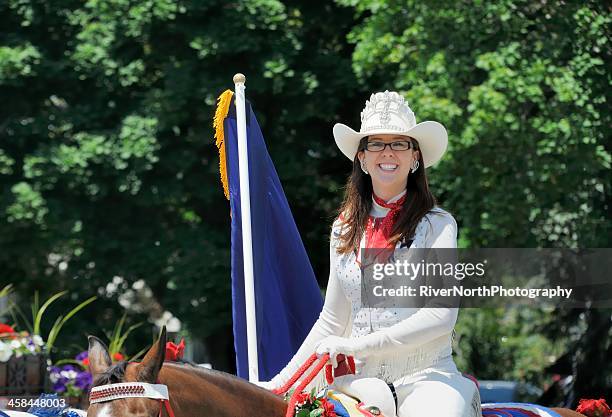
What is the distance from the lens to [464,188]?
1247 centimetres

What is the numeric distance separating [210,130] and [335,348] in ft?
34.7

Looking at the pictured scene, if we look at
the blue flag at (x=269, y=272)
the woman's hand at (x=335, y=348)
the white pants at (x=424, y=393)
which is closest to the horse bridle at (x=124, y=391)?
the woman's hand at (x=335, y=348)

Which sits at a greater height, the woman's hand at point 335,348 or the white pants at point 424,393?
the woman's hand at point 335,348

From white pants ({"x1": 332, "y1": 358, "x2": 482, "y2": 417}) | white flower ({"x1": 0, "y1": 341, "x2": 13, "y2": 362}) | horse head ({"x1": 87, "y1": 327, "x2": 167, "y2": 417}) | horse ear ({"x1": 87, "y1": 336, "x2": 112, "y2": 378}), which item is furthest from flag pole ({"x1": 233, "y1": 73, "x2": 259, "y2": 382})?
white flower ({"x1": 0, "y1": 341, "x2": 13, "y2": 362})

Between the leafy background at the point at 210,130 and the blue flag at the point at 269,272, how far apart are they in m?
5.82

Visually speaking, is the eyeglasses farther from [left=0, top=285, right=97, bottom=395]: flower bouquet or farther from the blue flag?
[left=0, top=285, right=97, bottom=395]: flower bouquet

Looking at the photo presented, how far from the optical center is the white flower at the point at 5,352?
276 inches

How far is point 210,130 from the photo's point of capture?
559 inches

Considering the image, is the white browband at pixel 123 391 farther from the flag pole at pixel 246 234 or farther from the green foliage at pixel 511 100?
the green foliage at pixel 511 100

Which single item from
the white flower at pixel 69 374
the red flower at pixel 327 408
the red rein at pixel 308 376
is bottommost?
the white flower at pixel 69 374

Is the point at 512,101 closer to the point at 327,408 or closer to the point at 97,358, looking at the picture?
the point at 327,408

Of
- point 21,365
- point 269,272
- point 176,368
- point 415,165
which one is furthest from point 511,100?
point 176,368

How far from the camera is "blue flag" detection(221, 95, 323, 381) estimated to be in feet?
19.1

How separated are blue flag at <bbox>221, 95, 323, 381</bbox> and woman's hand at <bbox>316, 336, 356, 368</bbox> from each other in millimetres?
1946
